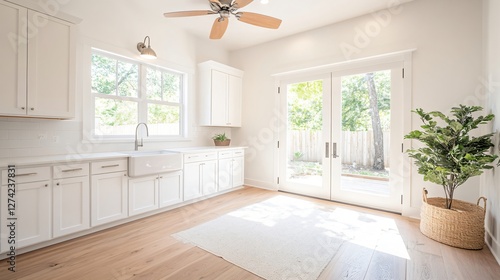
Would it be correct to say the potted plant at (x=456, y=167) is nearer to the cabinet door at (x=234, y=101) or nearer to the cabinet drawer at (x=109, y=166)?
the cabinet door at (x=234, y=101)

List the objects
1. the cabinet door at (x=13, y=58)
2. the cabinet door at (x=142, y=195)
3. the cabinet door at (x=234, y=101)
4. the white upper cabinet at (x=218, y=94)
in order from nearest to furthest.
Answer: the cabinet door at (x=13, y=58) → the cabinet door at (x=142, y=195) → the white upper cabinet at (x=218, y=94) → the cabinet door at (x=234, y=101)

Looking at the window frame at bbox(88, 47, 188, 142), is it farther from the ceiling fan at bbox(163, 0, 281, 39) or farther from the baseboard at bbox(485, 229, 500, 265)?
the baseboard at bbox(485, 229, 500, 265)

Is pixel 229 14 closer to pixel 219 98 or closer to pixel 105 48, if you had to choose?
pixel 105 48

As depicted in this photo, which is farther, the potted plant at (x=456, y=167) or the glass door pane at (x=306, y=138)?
the glass door pane at (x=306, y=138)

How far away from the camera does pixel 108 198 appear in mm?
2785

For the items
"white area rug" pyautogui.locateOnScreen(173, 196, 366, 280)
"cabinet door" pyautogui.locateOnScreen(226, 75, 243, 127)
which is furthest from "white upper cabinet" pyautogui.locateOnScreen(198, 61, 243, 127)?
"white area rug" pyautogui.locateOnScreen(173, 196, 366, 280)

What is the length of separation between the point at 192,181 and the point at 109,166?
4.39 ft

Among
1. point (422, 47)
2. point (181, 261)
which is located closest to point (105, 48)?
point (181, 261)

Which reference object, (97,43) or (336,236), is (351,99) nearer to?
(336,236)

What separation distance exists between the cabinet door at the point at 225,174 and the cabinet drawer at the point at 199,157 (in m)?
0.23

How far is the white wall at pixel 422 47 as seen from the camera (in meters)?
2.90

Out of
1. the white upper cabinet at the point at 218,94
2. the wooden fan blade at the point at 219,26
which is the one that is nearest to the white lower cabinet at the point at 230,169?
the white upper cabinet at the point at 218,94

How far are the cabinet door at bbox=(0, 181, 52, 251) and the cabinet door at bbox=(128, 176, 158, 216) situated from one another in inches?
33.2

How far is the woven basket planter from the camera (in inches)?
93.1
